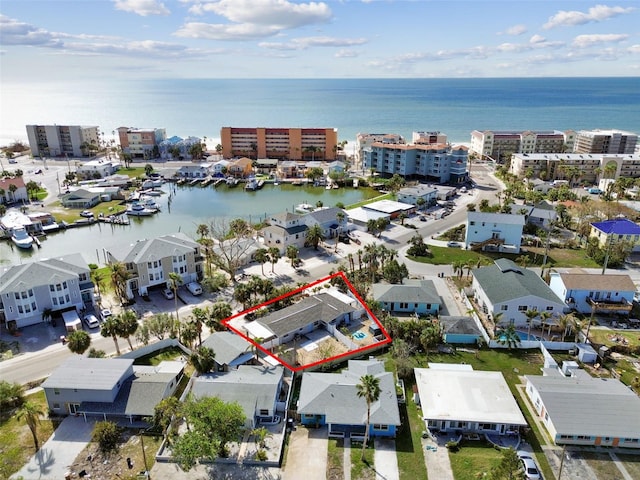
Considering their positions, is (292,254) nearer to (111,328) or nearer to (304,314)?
(304,314)

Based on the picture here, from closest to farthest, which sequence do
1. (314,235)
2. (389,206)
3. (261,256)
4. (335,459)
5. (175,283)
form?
(335,459), (175,283), (261,256), (314,235), (389,206)

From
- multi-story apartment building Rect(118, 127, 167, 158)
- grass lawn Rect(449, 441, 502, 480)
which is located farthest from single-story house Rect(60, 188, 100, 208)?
grass lawn Rect(449, 441, 502, 480)

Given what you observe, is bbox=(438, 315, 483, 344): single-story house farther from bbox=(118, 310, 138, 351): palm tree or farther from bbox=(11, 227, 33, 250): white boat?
bbox=(11, 227, 33, 250): white boat

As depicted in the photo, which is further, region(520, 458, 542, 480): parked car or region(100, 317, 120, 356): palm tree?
region(100, 317, 120, 356): palm tree

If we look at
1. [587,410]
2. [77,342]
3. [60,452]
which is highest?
[77,342]

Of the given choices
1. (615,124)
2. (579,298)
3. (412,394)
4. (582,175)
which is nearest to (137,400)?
(412,394)

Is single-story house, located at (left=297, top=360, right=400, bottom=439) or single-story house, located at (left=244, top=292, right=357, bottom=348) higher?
single-story house, located at (left=244, top=292, right=357, bottom=348)

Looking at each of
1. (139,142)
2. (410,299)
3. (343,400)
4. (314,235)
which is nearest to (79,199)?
(139,142)
